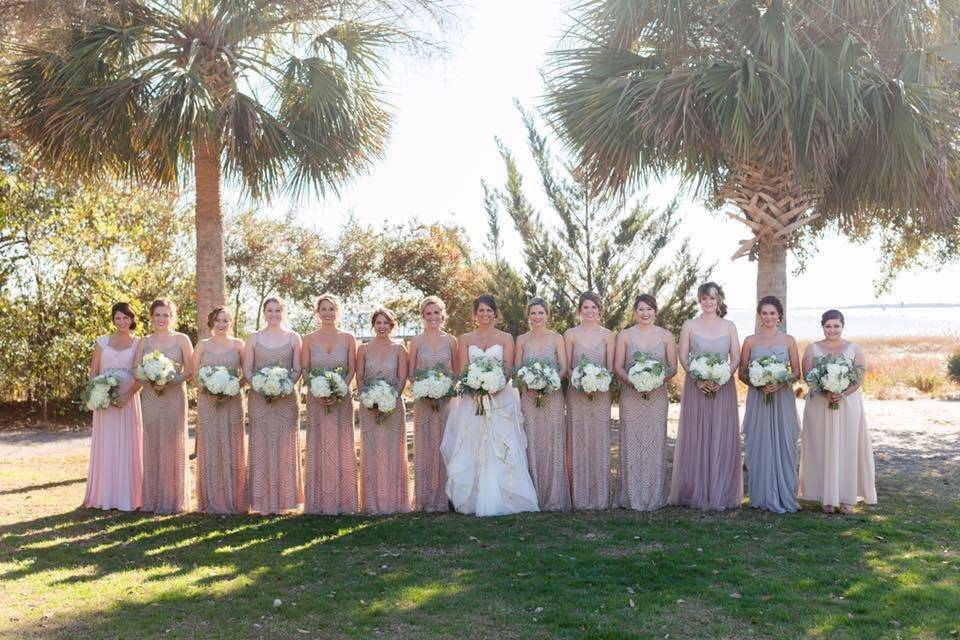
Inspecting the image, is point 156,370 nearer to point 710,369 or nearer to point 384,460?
point 384,460

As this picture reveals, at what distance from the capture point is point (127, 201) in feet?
55.5

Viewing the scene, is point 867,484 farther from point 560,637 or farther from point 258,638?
point 258,638

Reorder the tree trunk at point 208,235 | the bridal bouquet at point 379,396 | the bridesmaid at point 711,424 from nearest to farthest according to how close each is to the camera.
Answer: the bridal bouquet at point 379,396, the bridesmaid at point 711,424, the tree trunk at point 208,235

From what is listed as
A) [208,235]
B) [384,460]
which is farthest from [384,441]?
[208,235]

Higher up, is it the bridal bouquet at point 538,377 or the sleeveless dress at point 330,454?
the bridal bouquet at point 538,377

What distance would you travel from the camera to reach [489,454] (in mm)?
8133

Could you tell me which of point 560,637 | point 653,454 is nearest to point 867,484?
point 653,454

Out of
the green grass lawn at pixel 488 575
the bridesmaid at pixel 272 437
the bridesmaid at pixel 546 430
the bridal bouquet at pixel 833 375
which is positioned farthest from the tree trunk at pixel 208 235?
the bridal bouquet at pixel 833 375

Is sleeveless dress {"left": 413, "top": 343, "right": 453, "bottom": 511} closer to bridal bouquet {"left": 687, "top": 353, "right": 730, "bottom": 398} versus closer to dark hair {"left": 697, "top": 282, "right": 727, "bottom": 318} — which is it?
bridal bouquet {"left": 687, "top": 353, "right": 730, "bottom": 398}

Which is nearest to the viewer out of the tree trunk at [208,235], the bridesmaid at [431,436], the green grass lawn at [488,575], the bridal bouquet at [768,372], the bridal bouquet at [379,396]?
the green grass lawn at [488,575]

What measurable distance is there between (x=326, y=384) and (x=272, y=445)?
925 millimetres

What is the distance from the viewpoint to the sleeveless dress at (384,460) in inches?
324

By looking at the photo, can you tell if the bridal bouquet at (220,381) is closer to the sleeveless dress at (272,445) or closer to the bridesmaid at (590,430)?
the sleeveless dress at (272,445)

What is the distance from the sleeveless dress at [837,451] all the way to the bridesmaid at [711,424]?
672 mm
